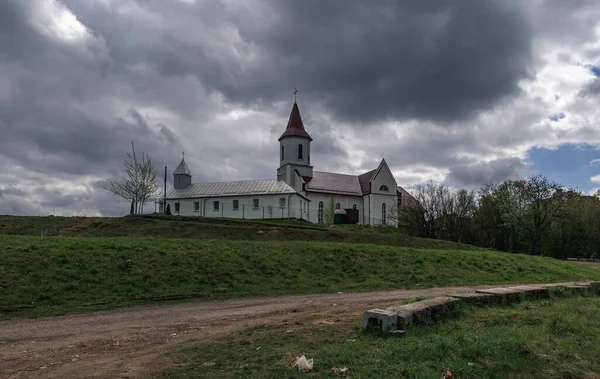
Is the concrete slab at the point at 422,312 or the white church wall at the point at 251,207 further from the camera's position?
the white church wall at the point at 251,207

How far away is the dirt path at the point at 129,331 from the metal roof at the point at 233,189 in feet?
150

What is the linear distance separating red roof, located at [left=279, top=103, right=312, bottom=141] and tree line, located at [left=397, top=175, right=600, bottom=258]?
24.2 meters

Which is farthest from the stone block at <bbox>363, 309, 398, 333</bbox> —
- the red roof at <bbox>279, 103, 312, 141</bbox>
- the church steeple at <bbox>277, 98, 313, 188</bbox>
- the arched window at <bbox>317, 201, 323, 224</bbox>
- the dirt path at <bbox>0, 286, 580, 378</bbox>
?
the red roof at <bbox>279, 103, 312, 141</bbox>

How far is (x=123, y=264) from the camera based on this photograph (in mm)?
16297

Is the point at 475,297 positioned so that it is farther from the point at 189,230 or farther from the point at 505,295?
the point at 189,230

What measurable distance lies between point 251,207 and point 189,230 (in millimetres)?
25158

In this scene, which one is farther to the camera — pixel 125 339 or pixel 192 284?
pixel 192 284

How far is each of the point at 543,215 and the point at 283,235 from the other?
117ft

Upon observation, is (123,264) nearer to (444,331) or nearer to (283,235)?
(444,331)

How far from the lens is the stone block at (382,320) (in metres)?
7.70

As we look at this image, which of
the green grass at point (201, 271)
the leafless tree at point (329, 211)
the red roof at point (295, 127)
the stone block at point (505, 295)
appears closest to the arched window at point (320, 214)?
the leafless tree at point (329, 211)

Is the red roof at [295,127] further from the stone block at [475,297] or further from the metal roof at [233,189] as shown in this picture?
the stone block at [475,297]

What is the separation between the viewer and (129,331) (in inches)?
383

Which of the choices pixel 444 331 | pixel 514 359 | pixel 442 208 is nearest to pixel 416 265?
pixel 444 331
